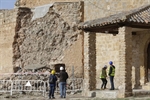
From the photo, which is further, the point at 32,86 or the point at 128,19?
the point at 32,86

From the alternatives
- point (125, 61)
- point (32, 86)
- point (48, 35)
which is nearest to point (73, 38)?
point (48, 35)

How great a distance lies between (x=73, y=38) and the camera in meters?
22.1

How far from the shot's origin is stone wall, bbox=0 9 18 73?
23.8 meters

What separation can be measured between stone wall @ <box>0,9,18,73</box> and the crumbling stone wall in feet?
1.25

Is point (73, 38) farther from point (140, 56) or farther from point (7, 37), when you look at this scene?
point (7, 37)

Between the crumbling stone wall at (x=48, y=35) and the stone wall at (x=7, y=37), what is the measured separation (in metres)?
0.38

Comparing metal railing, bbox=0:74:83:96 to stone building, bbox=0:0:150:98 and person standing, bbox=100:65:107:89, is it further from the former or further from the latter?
person standing, bbox=100:65:107:89

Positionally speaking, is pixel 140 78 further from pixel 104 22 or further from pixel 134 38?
pixel 104 22

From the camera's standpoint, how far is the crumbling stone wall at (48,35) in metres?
22.2

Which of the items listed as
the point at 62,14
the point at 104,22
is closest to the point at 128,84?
the point at 104,22

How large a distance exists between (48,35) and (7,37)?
299 centimetres

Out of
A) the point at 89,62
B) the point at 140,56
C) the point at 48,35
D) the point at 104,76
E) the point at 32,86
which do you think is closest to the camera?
the point at 89,62

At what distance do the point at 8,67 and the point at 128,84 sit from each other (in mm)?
9884

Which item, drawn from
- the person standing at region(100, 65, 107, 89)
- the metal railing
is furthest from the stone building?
the metal railing
